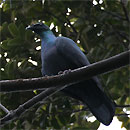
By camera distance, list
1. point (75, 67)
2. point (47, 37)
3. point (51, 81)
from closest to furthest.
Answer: point (51, 81)
point (75, 67)
point (47, 37)

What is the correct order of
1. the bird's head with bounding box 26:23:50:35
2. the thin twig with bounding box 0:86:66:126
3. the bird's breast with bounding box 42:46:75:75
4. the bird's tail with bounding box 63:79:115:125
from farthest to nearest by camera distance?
the bird's head with bounding box 26:23:50:35 < the bird's breast with bounding box 42:46:75:75 < the bird's tail with bounding box 63:79:115:125 < the thin twig with bounding box 0:86:66:126

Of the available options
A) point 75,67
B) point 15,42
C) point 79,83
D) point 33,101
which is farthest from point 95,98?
point 15,42

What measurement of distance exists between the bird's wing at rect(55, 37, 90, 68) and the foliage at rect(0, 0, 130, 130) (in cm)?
45

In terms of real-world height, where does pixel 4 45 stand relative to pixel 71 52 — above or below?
above

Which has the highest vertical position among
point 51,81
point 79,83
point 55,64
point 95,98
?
point 55,64

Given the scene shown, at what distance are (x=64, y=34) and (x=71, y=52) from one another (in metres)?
0.98

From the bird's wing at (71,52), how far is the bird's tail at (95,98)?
0.76ft

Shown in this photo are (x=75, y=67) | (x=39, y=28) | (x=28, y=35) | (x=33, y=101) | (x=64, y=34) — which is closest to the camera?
(x=33, y=101)

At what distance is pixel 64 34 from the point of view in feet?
15.4

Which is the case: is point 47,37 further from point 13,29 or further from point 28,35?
point 13,29

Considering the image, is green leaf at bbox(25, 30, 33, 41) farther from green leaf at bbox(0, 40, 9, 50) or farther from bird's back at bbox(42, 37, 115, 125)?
bird's back at bbox(42, 37, 115, 125)

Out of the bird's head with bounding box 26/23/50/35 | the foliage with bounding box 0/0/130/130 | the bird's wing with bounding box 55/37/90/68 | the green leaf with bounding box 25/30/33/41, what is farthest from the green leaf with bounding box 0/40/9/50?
the bird's wing with bounding box 55/37/90/68

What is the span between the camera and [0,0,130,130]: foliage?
13.9ft

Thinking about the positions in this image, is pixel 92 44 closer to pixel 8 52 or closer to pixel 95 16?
pixel 95 16
